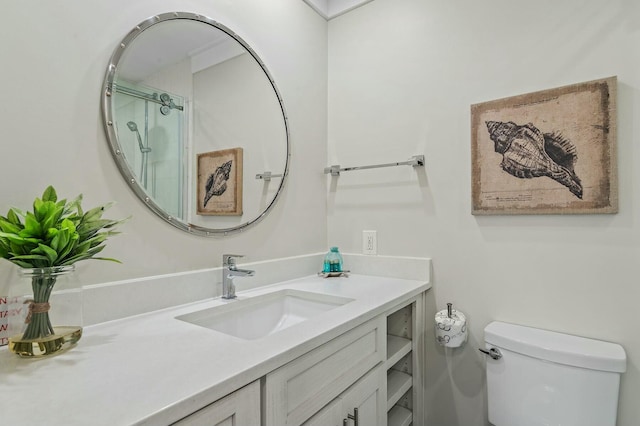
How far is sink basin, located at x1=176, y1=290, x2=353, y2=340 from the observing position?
1.13m

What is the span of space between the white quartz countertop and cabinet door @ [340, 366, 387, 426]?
0.68 feet

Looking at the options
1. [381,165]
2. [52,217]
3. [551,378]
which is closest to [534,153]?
[381,165]

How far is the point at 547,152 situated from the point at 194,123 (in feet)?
4.36

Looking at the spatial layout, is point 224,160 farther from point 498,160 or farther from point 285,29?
point 498,160

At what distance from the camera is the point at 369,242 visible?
1.74m

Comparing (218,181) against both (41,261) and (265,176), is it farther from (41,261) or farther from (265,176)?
(41,261)

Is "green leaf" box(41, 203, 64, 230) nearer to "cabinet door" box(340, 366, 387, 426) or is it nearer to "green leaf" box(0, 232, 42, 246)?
"green leaf" box(0, 232, 42, 246)

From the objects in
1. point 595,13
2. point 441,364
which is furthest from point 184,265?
point 595,13

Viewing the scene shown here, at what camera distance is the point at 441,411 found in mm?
1512

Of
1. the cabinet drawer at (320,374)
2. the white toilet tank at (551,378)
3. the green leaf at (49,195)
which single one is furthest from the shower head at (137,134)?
the white toilet tank at (551,378)

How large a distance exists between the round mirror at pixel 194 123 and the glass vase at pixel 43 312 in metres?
0.36

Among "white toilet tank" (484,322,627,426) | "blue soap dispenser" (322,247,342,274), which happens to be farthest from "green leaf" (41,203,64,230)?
"white toilet tank" (484,322,627,426)

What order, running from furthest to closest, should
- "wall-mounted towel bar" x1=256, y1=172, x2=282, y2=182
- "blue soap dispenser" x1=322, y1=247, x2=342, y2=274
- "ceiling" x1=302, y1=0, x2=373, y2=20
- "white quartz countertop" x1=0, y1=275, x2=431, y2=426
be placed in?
"ceiling" x1=302, y1=0, x2=373, y2=20 < "blue soap dispenser" x1=322, y1=247, x2=342, y2=274 < "wall-mounted towel bar" x1=256, y1=172, x2=282, y2=182 < "white quartz countertop" x1=0, y1=275, x2=431, y2=426

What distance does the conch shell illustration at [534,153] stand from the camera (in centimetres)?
123
